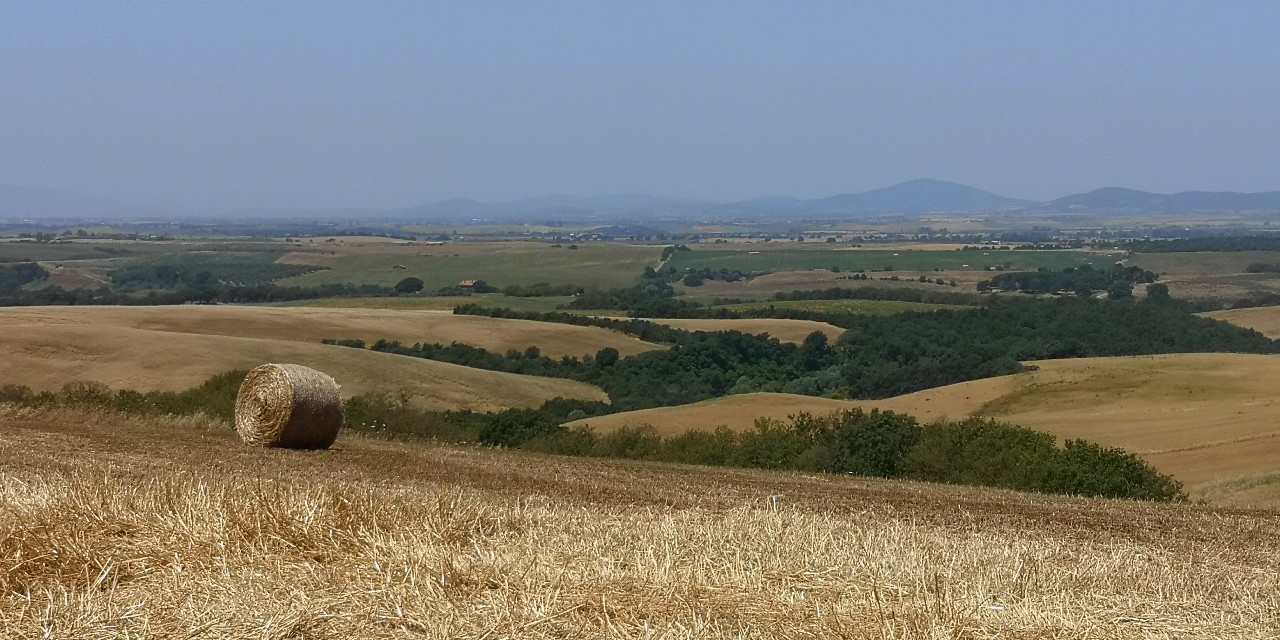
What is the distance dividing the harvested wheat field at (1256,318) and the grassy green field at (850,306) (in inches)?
→ 730

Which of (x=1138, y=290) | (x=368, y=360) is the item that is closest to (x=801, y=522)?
(x=368, y=360)

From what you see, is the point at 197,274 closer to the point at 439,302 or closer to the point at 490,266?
the point at 490,266

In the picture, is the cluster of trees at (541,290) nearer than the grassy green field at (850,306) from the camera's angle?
No

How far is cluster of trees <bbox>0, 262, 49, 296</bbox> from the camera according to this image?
10550 centimetres

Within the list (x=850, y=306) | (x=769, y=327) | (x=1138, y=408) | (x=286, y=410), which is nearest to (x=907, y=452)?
(x=286, y=410)

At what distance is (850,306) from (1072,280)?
3264cm

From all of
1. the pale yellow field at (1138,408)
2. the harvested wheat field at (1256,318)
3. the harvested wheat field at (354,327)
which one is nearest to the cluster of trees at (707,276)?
the harvested wheat field at (1256,318)

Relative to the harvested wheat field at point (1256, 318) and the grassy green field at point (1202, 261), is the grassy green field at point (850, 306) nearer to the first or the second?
the harvested wheat field at point (1256, 318)

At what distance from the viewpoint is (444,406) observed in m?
45.0

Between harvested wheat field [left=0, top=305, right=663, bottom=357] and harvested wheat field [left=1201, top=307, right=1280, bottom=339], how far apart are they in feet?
135

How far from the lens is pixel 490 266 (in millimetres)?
139125

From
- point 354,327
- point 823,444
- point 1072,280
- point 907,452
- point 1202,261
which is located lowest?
point 1072,280

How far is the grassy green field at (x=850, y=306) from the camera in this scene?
287 ft

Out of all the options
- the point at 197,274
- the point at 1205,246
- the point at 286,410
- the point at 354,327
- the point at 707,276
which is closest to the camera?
the point at 286,410
